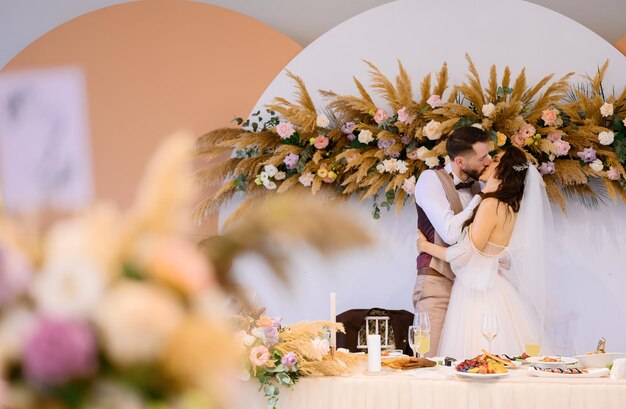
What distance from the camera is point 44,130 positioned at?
550 centimetres

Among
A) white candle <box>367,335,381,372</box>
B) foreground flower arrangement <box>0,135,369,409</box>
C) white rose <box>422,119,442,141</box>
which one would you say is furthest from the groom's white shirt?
foreground flower arrangement <box>0,135,369,409</box>

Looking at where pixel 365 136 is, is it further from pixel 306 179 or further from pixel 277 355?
pixel 277 355

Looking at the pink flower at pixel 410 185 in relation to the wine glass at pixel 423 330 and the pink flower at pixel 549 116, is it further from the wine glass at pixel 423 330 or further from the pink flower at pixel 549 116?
the wine glass at pixel 423 330

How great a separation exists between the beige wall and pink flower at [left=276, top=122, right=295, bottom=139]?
1.74 feet

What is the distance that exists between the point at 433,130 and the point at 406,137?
21 cm

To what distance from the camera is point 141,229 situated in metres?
0.43

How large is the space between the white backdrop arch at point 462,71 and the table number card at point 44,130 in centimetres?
108

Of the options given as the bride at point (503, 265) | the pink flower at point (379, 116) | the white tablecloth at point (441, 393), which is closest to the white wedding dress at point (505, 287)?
the bride at point (503, 265)

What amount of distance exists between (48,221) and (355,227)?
8.3 inches

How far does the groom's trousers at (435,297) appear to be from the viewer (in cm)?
470

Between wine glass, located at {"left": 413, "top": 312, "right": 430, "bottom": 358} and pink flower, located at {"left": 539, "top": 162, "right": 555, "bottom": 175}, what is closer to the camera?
wine glass, located at {"left": 413, "top": 312, "right": 430, "bottom": 358}

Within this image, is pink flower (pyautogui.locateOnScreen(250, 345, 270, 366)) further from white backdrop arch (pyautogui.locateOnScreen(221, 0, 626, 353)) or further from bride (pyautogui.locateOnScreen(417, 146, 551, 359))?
white backdrop arch (pyautogui.locateOnScreen(221, 0, 626, 353))

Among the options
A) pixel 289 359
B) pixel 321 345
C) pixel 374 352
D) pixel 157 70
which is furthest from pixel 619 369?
pixel 157 70

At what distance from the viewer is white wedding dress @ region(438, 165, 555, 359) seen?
421 cm
